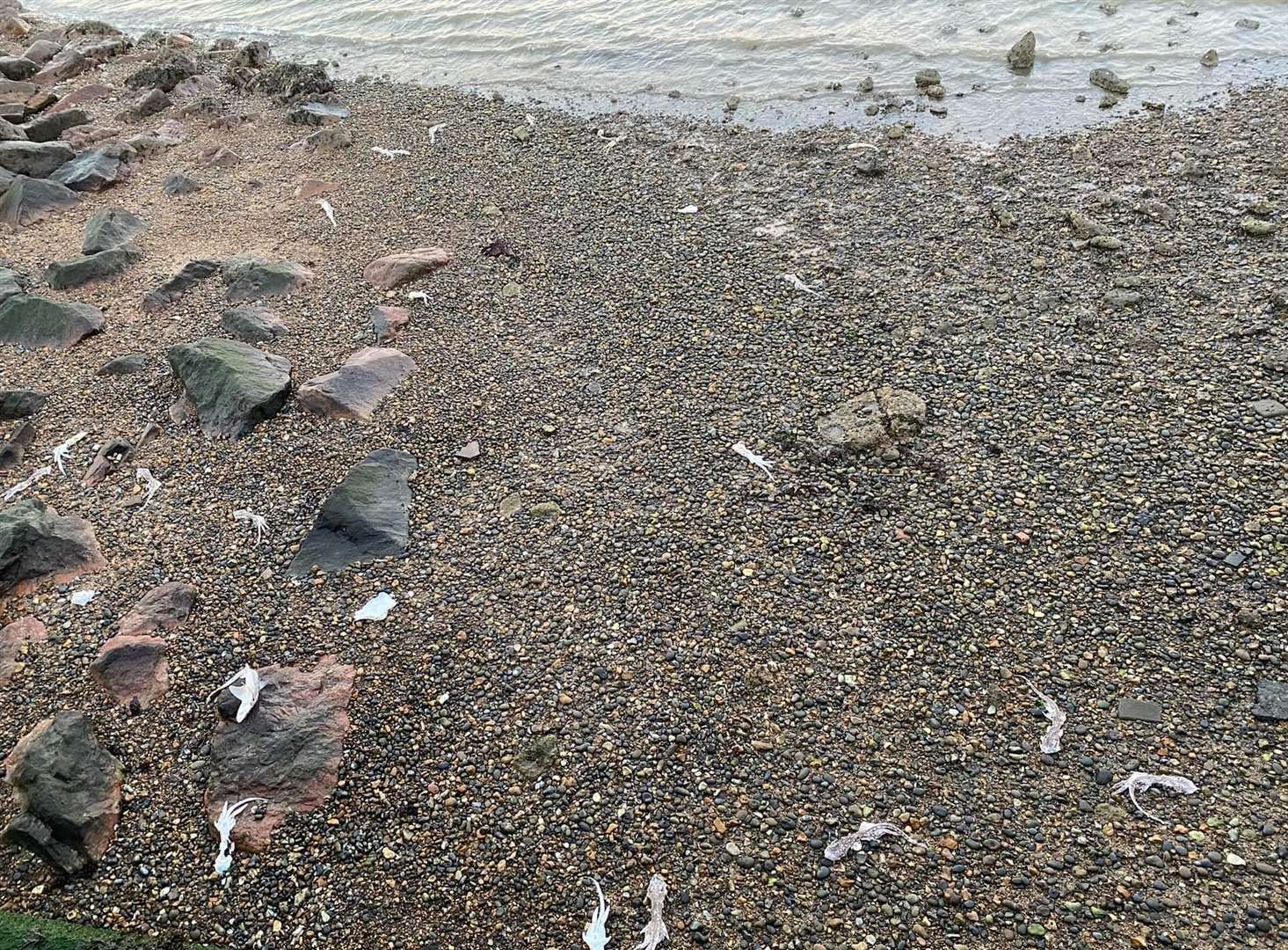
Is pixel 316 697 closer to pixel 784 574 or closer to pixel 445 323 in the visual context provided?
pixel 784 574

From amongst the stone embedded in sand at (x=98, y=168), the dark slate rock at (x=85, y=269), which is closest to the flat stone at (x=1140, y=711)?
the dark slate rock at (x=85, y=269)

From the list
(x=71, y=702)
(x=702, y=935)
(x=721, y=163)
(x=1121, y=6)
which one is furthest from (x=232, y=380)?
(x=1121, y=6)

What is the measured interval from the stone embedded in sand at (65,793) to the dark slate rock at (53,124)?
42.0ft

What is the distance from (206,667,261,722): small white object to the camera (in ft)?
16.5

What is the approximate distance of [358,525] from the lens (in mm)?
6305

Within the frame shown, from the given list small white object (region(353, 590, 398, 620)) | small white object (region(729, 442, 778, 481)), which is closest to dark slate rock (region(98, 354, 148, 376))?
small white object (region(353, 590, 398, 620))

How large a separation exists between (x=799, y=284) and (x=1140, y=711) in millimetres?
5143

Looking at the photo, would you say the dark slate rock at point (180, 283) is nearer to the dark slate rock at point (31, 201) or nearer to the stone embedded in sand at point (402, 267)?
the stone embedded in sand at point (402, 267)

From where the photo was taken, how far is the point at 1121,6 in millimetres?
13898

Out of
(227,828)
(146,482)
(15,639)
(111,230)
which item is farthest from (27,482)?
(111,230)

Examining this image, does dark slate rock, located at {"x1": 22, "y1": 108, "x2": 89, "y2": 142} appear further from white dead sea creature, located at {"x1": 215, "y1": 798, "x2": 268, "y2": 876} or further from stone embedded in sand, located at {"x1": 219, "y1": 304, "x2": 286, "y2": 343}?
white dead sea creature, located at {"x1": 215, "y1": 798, "x2": 268, "y2": 876}

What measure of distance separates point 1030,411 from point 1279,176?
5246 mm

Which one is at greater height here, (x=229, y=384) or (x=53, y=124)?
(x=53, y=124)

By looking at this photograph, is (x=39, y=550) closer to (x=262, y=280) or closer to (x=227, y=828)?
(x=227, y=828)
